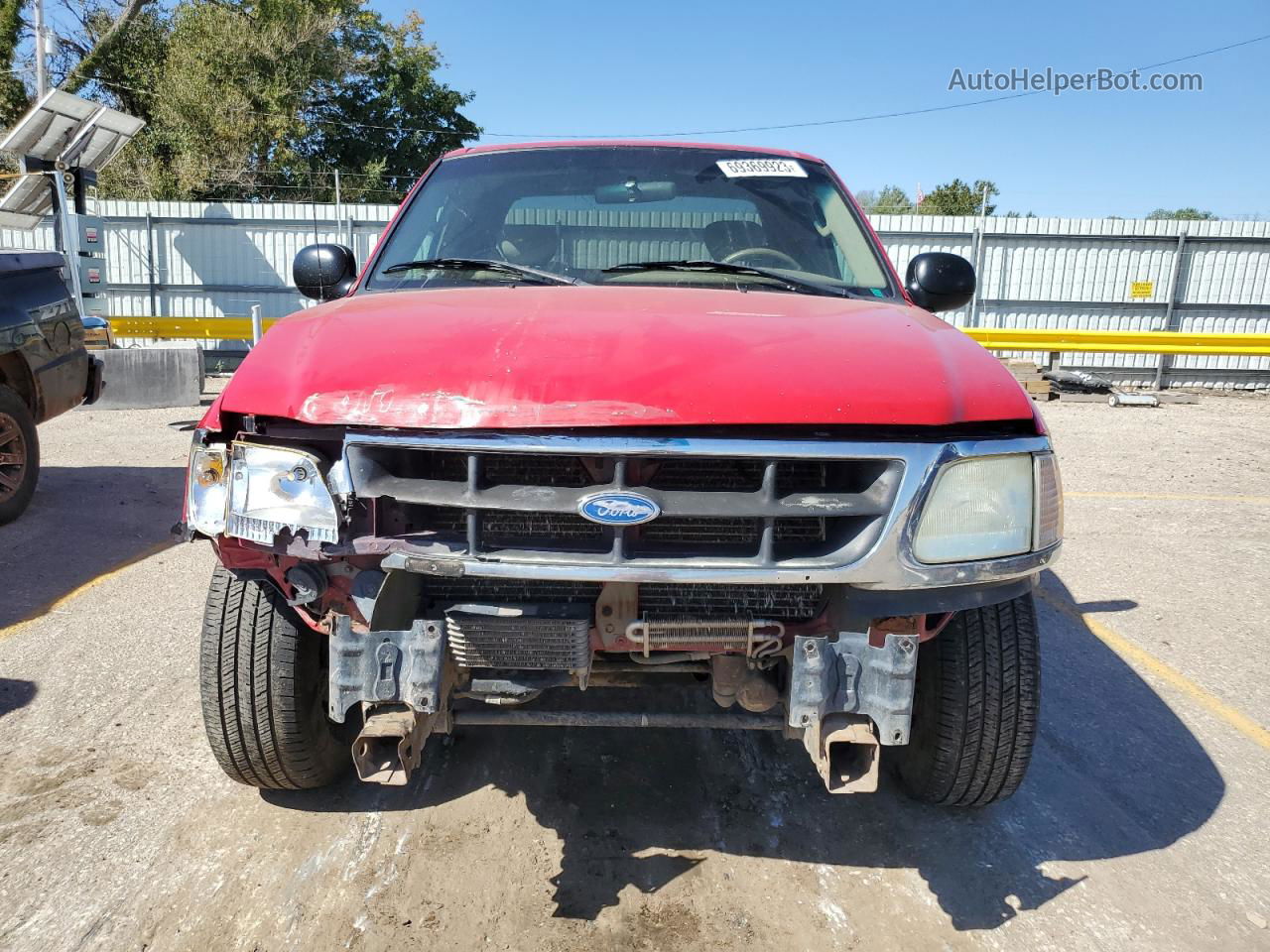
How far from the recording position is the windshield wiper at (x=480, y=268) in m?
2.59

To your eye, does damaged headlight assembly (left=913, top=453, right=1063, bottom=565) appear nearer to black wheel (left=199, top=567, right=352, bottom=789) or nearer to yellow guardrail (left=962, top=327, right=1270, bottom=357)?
black wheel (left=199, top=567, right=352, bottom=789)

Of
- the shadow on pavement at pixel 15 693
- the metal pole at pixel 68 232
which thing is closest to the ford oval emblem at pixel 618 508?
the shadow on pavement at pixel 15 693

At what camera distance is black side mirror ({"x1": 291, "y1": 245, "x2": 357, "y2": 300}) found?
10.4 ft

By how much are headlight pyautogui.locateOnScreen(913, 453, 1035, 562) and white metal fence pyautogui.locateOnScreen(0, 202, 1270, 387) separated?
42.9 ft

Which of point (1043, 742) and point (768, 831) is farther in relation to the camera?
point (1043, 742)

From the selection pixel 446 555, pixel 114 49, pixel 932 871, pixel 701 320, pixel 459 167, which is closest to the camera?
pixel 446 555

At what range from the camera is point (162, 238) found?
559 inches

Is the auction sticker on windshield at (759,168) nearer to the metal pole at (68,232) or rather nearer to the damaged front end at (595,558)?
the damaged front end at (595,558)

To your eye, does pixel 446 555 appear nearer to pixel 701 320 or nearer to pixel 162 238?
pixel 701 320

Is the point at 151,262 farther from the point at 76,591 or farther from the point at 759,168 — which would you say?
the point at 759,168

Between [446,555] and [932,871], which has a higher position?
[446,555]

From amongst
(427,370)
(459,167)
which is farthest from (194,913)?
(459,167)

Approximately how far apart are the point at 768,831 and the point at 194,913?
1.52 metres

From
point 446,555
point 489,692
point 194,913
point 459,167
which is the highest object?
point 459,167
